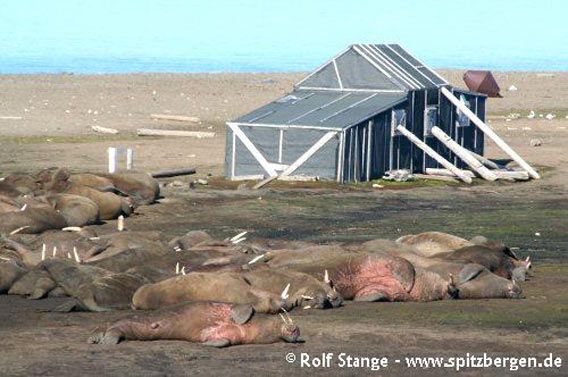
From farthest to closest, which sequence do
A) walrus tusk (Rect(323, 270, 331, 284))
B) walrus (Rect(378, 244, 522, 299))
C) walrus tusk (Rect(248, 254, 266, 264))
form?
walrus tusk (Rect(248, 254, 266, 264)) → walrus (Rect(378, 244, 522, 299)) → walrus tusk (Rect(323, 270, 331, 284))

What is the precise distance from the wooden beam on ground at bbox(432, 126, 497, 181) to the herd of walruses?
477 inches

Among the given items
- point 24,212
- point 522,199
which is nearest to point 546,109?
point 522,199

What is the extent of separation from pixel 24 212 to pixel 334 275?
6.20m

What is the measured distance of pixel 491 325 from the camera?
14617 millimetres

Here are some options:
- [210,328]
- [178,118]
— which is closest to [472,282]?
[210,328]

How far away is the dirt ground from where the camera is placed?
12.8 metres

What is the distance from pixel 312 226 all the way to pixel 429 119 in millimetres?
10198

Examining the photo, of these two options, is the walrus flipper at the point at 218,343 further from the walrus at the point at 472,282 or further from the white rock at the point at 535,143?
the white rock at the point at 535,143

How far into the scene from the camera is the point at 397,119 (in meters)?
31.3

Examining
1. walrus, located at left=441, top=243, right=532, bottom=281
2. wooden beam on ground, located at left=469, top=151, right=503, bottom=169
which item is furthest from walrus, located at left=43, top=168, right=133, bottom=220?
wooden beam on ground, located at left=469, top=151, right=503, bottom=169

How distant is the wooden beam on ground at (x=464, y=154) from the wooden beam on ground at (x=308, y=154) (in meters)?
3.57

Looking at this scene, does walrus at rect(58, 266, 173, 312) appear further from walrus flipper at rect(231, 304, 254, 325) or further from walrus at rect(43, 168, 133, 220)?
walrus at rect(43, 168, 133, 220)

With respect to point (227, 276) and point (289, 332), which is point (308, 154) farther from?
point (289, 332)

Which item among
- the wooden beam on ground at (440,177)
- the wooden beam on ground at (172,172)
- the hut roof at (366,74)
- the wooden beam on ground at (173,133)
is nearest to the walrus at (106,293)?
the wooden beam on ground at (172,172)
